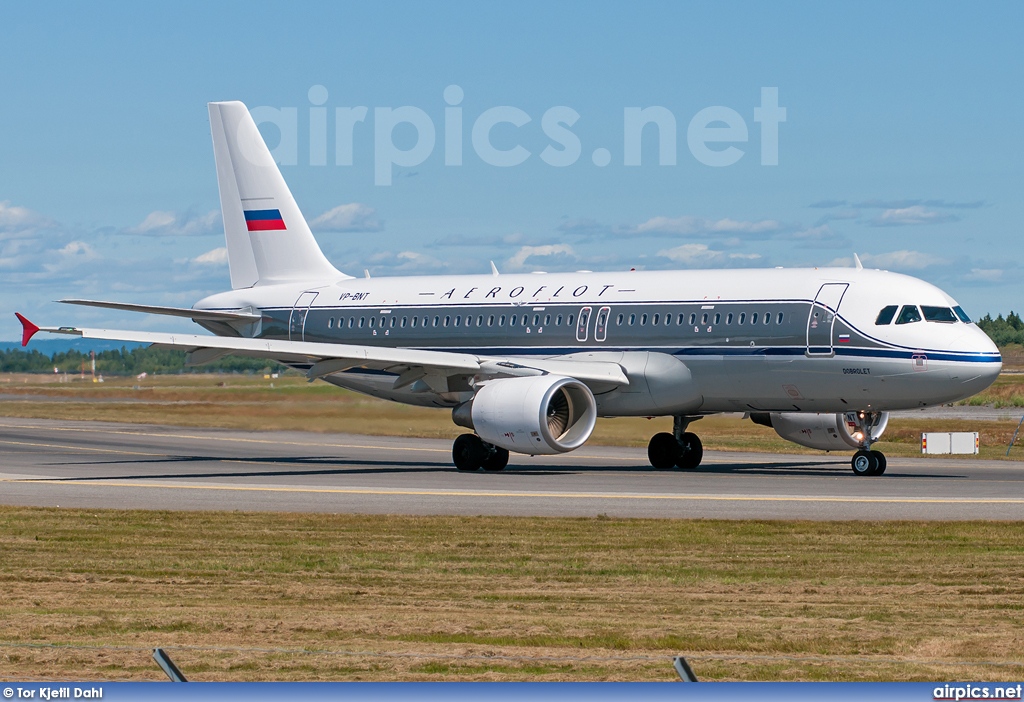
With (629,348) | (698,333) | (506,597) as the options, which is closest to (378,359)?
(629,348)

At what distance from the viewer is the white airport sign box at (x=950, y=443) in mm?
45594

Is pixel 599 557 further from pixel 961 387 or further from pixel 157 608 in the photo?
pixel 961 387

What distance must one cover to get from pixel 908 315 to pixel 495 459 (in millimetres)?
10118

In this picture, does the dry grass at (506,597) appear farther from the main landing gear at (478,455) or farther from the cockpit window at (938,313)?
the main landing gear at (478,455)

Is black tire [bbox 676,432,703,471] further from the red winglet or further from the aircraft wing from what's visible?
the red winglet

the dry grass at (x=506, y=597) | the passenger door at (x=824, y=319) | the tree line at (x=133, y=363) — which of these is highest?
the passenger door at (x=824, y=319)

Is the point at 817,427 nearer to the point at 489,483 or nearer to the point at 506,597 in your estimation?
the point at 489,483

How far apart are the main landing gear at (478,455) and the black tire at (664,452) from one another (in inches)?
172

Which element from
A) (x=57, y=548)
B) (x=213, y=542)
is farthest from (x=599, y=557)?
(x=57, y=548)

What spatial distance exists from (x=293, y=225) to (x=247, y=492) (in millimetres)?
16501

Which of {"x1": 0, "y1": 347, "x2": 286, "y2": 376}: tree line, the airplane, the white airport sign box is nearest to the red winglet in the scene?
the airplane

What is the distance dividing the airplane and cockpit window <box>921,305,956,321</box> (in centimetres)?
3

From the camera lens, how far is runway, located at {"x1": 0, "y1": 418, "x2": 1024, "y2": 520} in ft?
88.0

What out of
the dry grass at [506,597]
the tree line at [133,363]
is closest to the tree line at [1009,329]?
the tree line at [133,363]
